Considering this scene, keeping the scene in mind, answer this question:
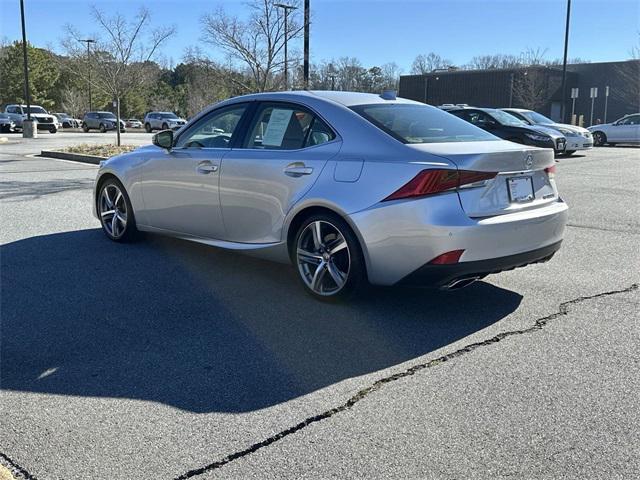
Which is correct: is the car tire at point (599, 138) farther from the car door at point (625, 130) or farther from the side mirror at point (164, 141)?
the side mirror at point (164, 141)

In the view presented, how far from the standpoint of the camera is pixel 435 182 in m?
4.22

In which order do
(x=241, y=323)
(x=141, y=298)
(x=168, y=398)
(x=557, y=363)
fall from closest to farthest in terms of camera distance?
(x=168, y=398) → (x=557, y=363) → (x=241, y=323) → (x=141, y=298)

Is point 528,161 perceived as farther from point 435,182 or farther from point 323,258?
point 323,258

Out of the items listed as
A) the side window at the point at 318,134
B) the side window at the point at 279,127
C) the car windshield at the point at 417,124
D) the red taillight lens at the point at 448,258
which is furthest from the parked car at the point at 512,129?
the red taillight lens at the point at 448,258

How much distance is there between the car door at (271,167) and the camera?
193 inches

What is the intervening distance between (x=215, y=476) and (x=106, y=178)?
16.6 ft

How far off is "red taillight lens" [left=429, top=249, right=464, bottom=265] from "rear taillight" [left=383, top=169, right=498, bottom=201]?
0.41 metres

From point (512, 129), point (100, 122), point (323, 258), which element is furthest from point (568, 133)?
point (100, 122)

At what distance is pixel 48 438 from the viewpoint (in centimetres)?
297

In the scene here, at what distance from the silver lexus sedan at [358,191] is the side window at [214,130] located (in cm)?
1

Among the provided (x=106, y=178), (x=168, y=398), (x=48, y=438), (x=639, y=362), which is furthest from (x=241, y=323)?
(x=106, y=178)

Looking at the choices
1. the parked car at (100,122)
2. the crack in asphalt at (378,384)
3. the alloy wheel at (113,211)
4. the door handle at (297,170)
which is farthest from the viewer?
the parked car at (100,122)

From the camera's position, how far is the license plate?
4512mm

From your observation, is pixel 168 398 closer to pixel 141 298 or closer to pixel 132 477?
pixel 132 477
